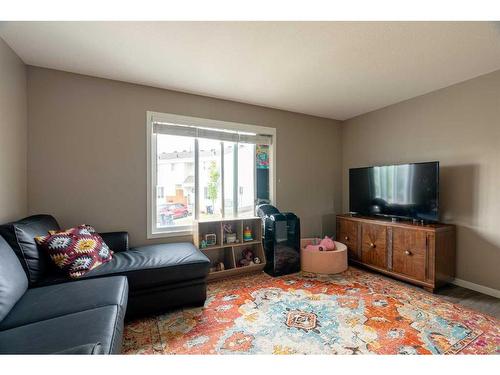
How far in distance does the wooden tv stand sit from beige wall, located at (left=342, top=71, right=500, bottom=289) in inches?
7.6

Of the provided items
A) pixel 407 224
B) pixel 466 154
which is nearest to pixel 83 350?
pixel 407 224

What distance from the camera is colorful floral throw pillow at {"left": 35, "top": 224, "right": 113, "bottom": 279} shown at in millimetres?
1667

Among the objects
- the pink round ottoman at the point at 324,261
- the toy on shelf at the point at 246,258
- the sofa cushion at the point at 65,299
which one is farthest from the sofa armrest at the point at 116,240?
the pink round ottoman at the point at 324,261

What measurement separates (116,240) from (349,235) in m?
3.04

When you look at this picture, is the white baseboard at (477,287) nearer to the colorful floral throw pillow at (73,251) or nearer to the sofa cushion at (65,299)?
the sofa cushion at (65,299)

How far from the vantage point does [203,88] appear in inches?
105

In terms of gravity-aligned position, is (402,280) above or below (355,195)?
below

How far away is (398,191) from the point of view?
2.83 m

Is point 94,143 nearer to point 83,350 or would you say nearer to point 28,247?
point 28,247

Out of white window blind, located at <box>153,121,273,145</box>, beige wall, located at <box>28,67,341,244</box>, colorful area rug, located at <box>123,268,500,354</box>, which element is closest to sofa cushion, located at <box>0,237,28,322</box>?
colorful area rug, located at <box>123,268,500,354</box>

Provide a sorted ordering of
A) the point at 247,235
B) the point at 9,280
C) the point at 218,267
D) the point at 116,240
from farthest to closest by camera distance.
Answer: the point at 247,235, the point at 218,267, the point at 116,240, the point at 9,280
